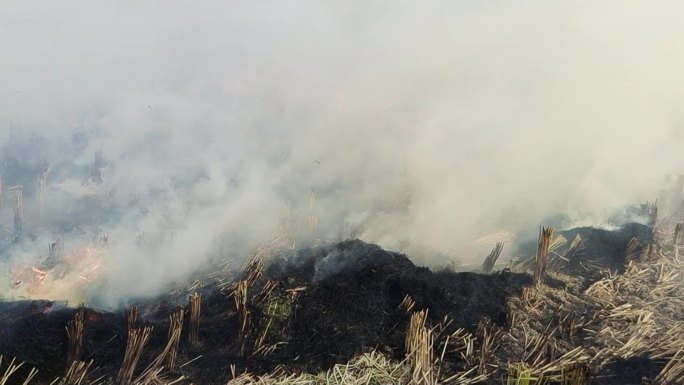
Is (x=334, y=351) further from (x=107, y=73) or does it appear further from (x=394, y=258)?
(x=107, y=73)

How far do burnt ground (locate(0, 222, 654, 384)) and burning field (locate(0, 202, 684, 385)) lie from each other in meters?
0.01

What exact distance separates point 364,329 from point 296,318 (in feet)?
2.38

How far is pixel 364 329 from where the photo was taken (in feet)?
16.8

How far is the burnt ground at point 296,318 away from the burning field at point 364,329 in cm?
1

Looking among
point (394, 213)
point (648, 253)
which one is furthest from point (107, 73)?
point (648, 253)

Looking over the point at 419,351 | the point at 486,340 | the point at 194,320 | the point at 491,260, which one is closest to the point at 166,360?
the point at 194,320

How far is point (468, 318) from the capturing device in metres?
5.38

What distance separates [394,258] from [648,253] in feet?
11.7

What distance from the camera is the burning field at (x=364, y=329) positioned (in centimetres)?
467

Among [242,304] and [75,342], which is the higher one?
[242,304]

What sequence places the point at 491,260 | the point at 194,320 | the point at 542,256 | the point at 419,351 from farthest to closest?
the point at 491,260 < the point at 542,256 < the point at 194,320 < the point at 419,351

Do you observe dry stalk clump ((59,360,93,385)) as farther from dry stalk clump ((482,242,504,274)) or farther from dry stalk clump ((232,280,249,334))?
dry stalk clump ((482,242,504,274))

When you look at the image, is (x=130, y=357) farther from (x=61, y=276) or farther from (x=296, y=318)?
(x=61, y=276)

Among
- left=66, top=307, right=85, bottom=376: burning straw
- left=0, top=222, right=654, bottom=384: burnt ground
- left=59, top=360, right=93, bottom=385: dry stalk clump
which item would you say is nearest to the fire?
left=0, top=222, right=654, bottom=384: burnt ground
